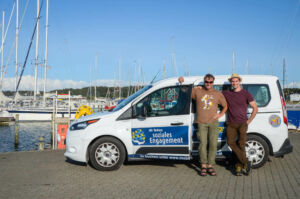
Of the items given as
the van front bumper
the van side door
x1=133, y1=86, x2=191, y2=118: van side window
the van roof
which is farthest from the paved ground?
the van roof

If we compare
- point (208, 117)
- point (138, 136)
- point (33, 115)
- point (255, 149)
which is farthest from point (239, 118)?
point (33, 115)

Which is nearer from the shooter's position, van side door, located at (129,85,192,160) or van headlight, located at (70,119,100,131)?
van side door, located at (129,85,192,160)

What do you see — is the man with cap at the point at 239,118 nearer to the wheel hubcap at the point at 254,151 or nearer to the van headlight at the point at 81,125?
the wheel hubcap at the point at 254,151

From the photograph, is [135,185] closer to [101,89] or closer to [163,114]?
[163,114]

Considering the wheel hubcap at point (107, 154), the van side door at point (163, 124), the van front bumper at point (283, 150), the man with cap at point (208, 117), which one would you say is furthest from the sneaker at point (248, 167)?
the wheel hubcap at point (107, 154)

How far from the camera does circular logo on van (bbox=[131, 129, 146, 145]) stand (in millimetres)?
6297

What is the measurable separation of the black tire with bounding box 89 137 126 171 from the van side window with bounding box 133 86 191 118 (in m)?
0.76

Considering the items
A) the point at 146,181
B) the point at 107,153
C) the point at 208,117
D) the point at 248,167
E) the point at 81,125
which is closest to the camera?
the point at 146,181

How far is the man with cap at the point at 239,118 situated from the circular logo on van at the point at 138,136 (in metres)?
1.80

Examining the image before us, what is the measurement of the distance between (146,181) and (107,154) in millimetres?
1171

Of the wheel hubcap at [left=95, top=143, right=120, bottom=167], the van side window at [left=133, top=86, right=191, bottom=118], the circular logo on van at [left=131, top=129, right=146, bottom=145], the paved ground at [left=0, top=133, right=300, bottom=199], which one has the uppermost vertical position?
the van side window at [left=133, top=86, right=191, bottom=118]

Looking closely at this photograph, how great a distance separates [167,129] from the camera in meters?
6.21

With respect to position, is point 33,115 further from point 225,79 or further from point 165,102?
point 225,79

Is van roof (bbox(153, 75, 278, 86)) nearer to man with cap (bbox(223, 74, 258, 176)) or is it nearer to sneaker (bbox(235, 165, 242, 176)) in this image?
man with cap (bbox(223, 74, 258, 176))
